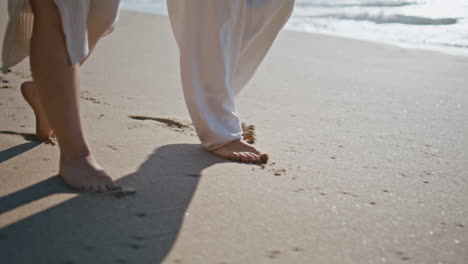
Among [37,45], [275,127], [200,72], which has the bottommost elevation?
[275,127]

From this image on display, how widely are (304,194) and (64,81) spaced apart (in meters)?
0.78

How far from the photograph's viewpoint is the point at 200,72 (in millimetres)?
1816

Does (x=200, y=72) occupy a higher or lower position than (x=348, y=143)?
higher

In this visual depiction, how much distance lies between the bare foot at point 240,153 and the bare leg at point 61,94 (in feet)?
1.62

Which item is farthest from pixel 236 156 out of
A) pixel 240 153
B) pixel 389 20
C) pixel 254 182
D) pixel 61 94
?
pixel 389 20

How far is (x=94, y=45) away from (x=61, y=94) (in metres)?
0.41

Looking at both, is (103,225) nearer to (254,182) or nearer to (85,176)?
(85,176)

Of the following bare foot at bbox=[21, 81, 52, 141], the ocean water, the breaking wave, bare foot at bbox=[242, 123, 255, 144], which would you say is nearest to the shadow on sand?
bare foot at bbox=[21, 81, 52, 141]

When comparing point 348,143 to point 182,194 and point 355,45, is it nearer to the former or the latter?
point 182,194

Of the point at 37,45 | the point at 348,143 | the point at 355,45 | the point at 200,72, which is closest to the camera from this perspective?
the point at 37,45

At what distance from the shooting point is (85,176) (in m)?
1.43

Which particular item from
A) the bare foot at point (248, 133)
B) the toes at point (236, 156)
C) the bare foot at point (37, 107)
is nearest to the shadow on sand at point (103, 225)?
the toes at point (236, 156)

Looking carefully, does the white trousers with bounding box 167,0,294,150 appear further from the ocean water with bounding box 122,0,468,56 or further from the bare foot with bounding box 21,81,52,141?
the ocean water with bounding box 122,0,468,56

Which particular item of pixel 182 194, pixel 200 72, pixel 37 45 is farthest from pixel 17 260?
pixel 200 72
